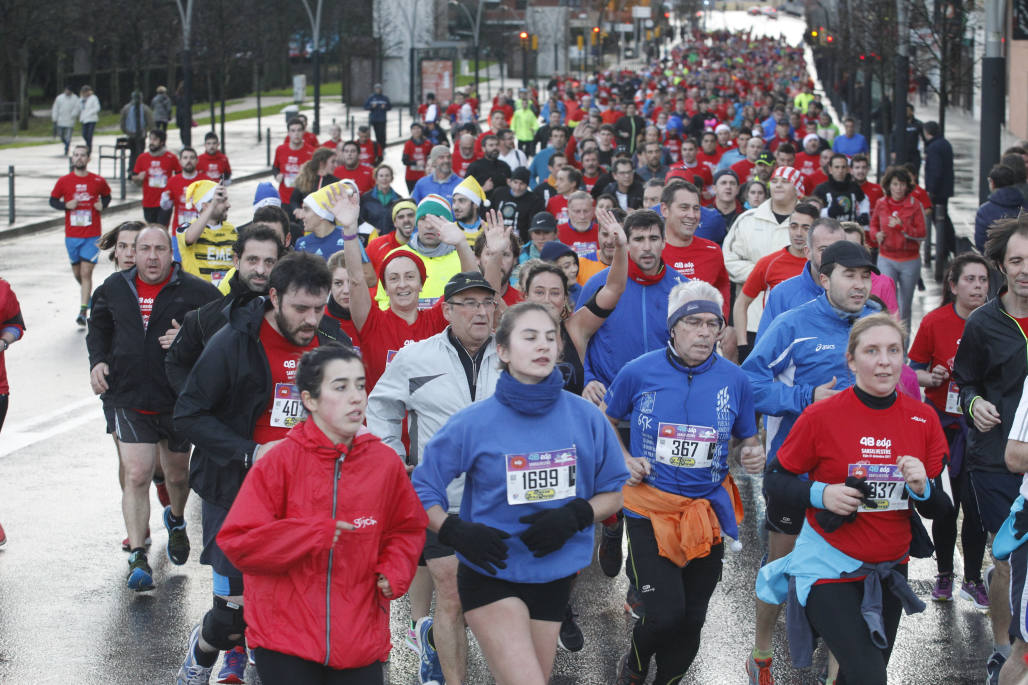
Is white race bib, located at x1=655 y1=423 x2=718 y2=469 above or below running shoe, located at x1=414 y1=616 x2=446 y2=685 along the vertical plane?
above

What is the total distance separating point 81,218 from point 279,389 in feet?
36.4

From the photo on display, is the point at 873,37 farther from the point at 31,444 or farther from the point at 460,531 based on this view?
the point at 460,531

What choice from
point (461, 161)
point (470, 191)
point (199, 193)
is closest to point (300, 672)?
point (199, 193)

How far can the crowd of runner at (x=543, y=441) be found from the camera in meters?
4.92

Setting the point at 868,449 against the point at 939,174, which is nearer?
the point at 868,449

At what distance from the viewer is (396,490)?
500 cm

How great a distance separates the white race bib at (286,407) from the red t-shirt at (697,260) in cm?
369

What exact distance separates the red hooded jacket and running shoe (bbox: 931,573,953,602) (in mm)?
4075

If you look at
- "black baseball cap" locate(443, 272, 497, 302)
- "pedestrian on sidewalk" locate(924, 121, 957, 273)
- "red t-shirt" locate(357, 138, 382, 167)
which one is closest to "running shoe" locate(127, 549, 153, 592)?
"black baseball cap" locate(443, 272, 497, 302)

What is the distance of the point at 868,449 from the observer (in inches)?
222

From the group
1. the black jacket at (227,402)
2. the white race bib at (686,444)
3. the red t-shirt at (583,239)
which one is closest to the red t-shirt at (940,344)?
the white race bib at (686,444)

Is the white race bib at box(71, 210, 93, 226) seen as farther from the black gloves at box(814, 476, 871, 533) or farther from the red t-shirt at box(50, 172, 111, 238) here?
the black gloves at box(814, 476, 871, 533)

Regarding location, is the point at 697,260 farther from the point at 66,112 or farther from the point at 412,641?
the point at 66,112

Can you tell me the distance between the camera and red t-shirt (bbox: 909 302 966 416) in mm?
7711
